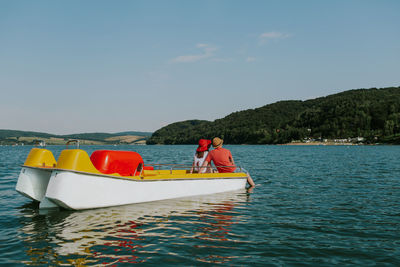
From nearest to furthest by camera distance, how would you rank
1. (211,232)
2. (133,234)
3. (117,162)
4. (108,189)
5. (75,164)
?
(133,234), (211,232), (75,164), (108,189), (117,162)

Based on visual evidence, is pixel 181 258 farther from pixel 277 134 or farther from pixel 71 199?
pixel 277 134

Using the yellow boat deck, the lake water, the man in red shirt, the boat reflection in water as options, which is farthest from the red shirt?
the boat reflection in water

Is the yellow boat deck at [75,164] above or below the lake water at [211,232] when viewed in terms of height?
above

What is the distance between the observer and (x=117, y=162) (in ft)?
36.8

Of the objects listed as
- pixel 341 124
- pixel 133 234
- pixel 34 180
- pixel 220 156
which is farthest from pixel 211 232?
pixel 341 124

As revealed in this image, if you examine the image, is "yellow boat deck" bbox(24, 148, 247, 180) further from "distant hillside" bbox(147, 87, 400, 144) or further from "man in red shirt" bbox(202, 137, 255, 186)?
"distant hillside" bbox(147, 87, 400, 144)

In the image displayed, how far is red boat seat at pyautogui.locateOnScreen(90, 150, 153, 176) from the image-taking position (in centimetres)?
1096

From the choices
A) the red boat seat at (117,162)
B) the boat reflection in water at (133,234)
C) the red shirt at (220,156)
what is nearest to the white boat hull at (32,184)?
the boat reflection in water at (133,234)

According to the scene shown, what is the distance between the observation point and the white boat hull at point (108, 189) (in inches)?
358

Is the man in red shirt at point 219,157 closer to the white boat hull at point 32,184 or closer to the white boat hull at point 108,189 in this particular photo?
the white boat hull at point 108,189

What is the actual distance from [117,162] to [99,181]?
1.63 m

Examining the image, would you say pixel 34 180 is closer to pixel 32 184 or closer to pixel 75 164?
pixel 32 184

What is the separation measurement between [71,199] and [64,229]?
1232 millimetres

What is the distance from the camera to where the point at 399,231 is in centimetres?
803
